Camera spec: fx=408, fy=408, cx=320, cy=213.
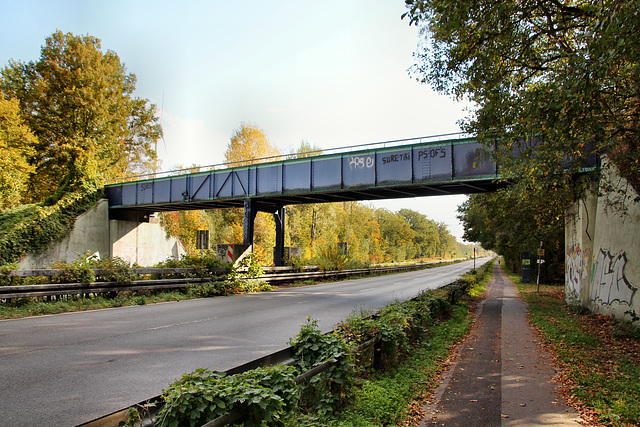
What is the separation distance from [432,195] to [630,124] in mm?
13495

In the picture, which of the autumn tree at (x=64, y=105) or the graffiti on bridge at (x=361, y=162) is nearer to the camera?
the graffiti on bridge at (x=361, y=162)

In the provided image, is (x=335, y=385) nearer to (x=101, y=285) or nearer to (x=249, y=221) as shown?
(x=101, y=285)

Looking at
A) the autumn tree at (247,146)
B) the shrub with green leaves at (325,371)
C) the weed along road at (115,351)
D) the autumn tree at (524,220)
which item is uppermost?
the autumn tree at (247,146)

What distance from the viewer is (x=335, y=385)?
4.94 metres

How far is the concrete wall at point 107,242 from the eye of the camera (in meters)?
28.5

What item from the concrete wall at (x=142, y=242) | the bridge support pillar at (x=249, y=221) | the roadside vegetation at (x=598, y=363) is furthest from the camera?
the concrete wall at (x=142, y=242)

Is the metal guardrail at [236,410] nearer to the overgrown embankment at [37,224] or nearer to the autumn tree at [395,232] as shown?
the overgrown embankment at [37,224]

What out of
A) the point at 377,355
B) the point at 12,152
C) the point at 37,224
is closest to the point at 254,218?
the point at 37,224

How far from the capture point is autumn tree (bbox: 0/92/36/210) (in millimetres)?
30609

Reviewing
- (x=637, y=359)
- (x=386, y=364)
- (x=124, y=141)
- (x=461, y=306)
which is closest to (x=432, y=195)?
(x=461, y=306)

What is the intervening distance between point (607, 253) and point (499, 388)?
891 centimetres

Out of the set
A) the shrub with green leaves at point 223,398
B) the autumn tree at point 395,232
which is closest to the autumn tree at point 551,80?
the shrub with green leaves at point 223,398

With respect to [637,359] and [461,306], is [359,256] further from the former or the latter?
[637,359]

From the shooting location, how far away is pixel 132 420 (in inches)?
108
